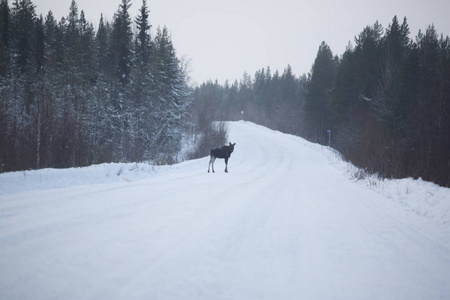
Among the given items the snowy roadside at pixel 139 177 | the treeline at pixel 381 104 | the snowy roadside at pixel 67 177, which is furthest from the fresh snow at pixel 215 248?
the treeline at pixel 381 104

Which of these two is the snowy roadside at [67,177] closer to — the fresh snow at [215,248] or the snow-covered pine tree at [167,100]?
the fresh snow at [215,248]

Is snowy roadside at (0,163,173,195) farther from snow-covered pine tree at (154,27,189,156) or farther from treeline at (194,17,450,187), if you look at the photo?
snow-covered pine tree at (154,27,189,156)

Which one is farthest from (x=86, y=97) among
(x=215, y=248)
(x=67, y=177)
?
(x=215, y=248)

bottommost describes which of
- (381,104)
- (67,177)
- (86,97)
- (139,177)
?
(139,177)

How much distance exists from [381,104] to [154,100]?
2600 centimetres

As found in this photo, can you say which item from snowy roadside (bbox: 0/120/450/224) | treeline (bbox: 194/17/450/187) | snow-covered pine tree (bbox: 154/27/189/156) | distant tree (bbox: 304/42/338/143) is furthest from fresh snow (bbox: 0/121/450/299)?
distant tree (bbox: 304/42/338/143)

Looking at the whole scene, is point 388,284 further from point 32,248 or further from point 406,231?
point 32,248

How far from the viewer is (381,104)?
24.0 metres

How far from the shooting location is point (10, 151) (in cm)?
883

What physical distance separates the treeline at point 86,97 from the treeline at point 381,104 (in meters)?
8.96

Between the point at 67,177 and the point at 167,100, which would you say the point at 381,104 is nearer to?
the point at 167,100

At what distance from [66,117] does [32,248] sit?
36.7ft

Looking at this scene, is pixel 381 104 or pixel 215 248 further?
pixel 381 104

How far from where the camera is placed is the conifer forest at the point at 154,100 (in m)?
10.4
